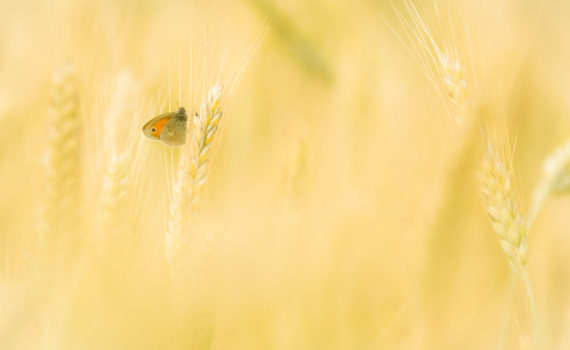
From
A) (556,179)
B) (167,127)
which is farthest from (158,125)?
(556,179)

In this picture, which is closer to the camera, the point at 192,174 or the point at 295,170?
the point at 192,174

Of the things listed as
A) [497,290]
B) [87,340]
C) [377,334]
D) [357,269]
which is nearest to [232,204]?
[357,269]

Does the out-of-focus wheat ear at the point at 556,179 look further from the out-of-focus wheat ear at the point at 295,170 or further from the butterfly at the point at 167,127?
the butterfly at the point at 167,127

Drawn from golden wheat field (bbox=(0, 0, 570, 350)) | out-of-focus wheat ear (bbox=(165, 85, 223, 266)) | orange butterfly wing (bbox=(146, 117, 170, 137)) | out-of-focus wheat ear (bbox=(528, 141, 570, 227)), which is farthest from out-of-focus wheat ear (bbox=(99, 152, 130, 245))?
out-of-focus wheat ear (bbox=(528, 141, 570, 227))

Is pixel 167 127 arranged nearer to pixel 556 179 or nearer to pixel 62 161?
pixel 62 161

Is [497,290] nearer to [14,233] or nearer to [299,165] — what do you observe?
[299,165]

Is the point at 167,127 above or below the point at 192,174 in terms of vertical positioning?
above

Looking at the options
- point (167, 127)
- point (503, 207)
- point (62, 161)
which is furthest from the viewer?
point (167, 127)
